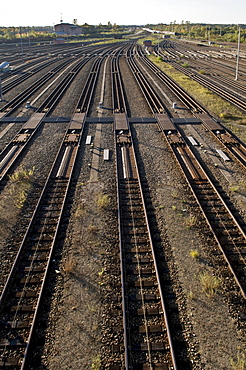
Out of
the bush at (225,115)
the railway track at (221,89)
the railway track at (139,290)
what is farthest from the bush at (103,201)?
the railway track at (221,89)

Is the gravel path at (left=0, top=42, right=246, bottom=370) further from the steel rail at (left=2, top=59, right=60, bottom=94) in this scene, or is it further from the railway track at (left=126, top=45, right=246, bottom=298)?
the steel rail at (left=2, top=59, right=60, bottom=94)

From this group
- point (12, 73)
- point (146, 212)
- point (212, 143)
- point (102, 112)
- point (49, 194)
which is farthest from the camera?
point (12, 73)

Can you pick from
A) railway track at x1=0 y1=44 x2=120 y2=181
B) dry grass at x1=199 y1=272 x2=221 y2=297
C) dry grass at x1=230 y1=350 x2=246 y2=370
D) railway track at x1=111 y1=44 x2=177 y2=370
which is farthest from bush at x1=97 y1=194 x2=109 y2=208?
dry grass at x1=230 y1=350 x2=246 y2=370

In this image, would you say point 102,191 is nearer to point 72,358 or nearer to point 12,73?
point 72,358

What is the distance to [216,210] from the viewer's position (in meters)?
12.1

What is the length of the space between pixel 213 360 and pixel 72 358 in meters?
3.16

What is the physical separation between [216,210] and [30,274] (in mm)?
7278

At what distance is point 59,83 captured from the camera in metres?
35.6

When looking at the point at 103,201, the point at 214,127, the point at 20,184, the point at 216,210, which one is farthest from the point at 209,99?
the point at 20,184

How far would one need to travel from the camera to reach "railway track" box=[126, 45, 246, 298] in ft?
31.2

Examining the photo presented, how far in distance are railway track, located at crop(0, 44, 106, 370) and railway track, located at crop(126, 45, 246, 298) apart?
218 inches

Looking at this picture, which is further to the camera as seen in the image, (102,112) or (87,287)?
(102,112)

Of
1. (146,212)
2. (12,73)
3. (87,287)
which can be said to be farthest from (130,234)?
(12,73)

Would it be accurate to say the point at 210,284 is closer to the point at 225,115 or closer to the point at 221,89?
the point at 225,115
